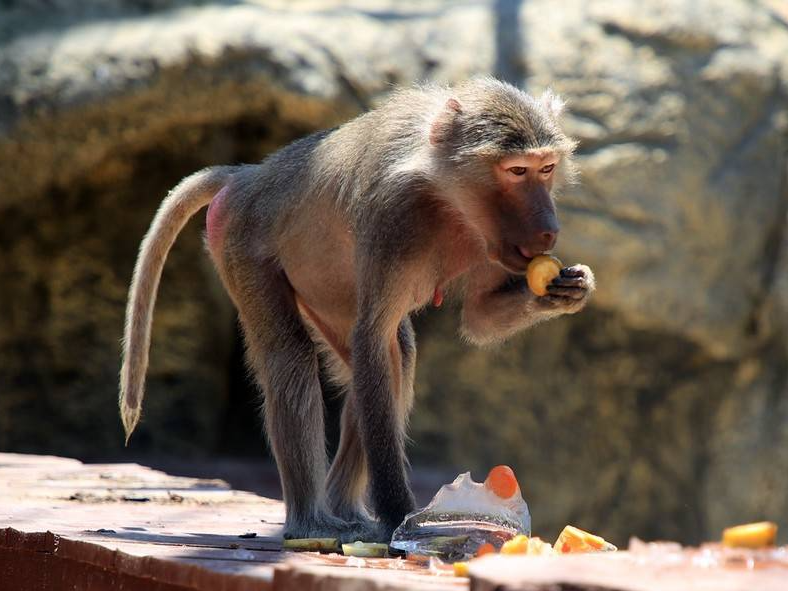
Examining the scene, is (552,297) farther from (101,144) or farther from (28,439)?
(28,439)

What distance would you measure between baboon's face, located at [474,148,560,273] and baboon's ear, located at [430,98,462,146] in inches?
9.0

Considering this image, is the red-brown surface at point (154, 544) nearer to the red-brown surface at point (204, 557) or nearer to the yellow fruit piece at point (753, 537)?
the red-brown surface at point (204, 557)

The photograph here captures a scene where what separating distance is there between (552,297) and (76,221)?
19.0 feet

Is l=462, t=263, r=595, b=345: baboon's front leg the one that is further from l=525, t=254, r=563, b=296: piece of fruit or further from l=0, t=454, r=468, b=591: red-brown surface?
l=0, t=454, r=468, b=591: red-brown surface

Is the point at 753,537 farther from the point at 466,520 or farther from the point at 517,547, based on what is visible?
the point at 466,520

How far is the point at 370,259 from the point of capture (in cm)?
422

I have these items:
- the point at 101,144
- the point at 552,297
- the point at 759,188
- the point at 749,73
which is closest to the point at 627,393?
the point at 759,188

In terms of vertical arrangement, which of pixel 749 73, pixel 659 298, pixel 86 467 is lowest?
pixel 86 467

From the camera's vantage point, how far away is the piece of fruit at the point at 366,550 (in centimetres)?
377

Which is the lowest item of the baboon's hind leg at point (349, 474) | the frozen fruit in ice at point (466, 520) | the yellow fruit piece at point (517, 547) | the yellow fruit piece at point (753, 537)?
the yellow fruit piece at point (753, 537)

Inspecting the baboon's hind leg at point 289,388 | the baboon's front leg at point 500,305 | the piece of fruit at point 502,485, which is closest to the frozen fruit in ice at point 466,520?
the piece of fruit at point 502,485

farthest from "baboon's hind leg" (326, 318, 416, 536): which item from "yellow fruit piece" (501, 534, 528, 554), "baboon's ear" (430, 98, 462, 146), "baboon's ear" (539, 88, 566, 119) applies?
"yellow fruit piece" (501, 534, 528, 554)

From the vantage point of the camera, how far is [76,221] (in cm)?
920

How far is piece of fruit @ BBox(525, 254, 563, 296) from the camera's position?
4.04 meters
